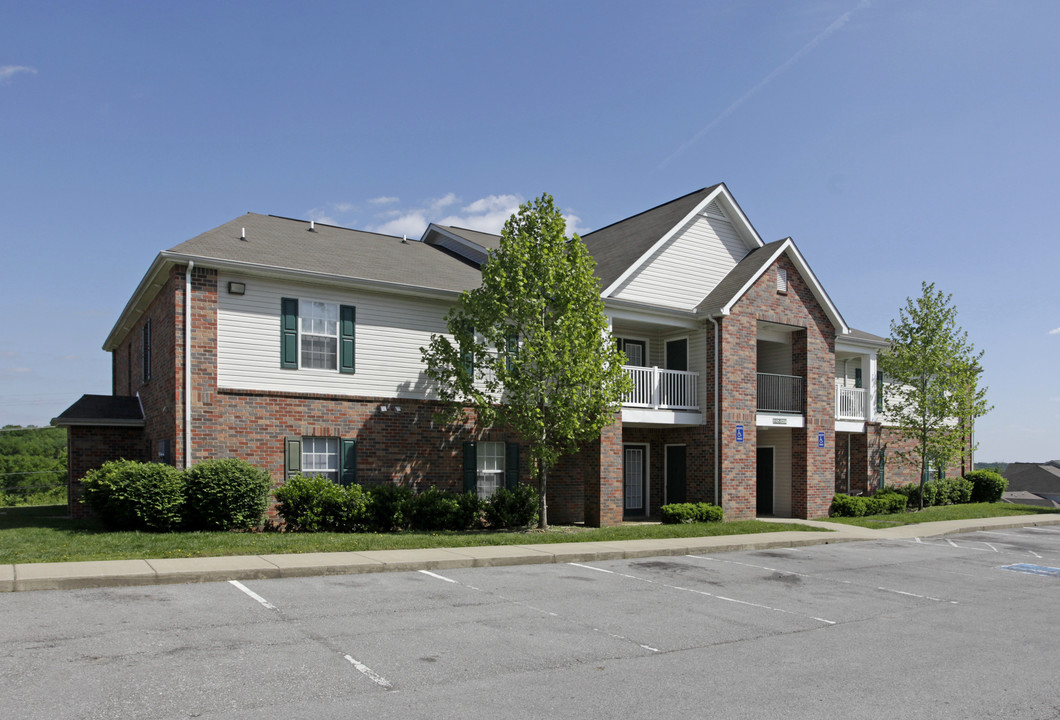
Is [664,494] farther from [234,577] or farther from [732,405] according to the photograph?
[234,577]

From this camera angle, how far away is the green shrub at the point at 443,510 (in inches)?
727

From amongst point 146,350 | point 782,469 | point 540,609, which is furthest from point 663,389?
point 146,350

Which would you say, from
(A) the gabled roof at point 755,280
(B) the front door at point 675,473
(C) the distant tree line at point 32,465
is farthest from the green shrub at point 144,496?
(C) the distant tree line at point 32,465

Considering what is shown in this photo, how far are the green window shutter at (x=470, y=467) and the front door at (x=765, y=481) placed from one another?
10.5 m

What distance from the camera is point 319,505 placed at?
17.2 metres

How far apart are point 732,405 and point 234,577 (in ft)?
49.6

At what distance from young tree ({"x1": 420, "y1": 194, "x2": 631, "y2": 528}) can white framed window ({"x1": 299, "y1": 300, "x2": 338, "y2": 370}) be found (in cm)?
217

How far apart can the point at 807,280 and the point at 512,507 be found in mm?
11880

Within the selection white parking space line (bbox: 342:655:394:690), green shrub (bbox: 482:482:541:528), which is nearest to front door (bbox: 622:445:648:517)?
green shrub (bbox: 482:482:541:528)

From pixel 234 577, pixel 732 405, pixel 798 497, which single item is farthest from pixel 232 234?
pixel 798 497

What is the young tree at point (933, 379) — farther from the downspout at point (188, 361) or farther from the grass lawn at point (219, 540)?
the downspout at point (188, 361)

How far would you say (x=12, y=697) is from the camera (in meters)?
6.30

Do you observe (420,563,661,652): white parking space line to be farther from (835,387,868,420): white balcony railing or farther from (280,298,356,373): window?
(835,387,868,420): white balcony railing

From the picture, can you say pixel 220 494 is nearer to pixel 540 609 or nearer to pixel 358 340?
pixel 358 340
